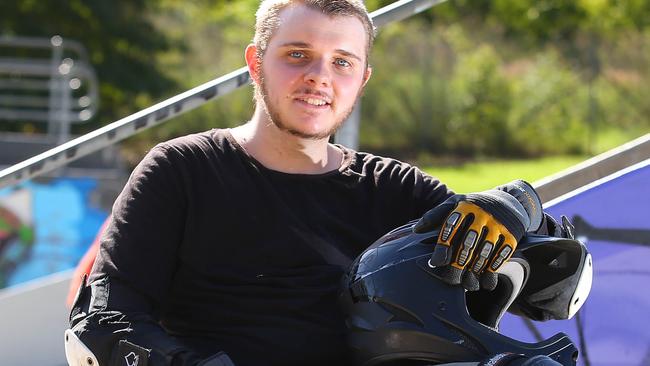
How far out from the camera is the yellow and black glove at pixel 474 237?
2.04m

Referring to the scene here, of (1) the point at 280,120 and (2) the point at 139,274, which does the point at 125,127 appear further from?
(2) the point at 139,274

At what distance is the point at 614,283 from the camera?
295cm

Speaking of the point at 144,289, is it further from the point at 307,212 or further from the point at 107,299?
the point at 307,212

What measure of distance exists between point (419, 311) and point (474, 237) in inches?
6.8

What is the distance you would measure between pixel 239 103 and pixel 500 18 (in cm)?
716

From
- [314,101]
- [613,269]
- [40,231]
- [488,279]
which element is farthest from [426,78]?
[488,279]

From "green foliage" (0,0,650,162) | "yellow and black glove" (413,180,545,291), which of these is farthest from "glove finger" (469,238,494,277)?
"green foliage" (0,0,650,162)

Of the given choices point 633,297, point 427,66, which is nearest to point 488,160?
point 427,66

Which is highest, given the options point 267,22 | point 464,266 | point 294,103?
point 267,22

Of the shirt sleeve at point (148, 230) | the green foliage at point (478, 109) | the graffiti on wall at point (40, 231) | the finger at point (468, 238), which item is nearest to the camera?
the finger at point (468, 238)

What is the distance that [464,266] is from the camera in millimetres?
2045

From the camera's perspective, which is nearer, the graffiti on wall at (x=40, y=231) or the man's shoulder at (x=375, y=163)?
the man's shoulder at (x=375, y=163)

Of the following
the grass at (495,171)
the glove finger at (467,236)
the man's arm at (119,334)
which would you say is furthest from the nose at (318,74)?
the grass at (495,171)

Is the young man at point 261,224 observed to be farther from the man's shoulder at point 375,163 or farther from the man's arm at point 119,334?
the man's shoulder at point 375,163
